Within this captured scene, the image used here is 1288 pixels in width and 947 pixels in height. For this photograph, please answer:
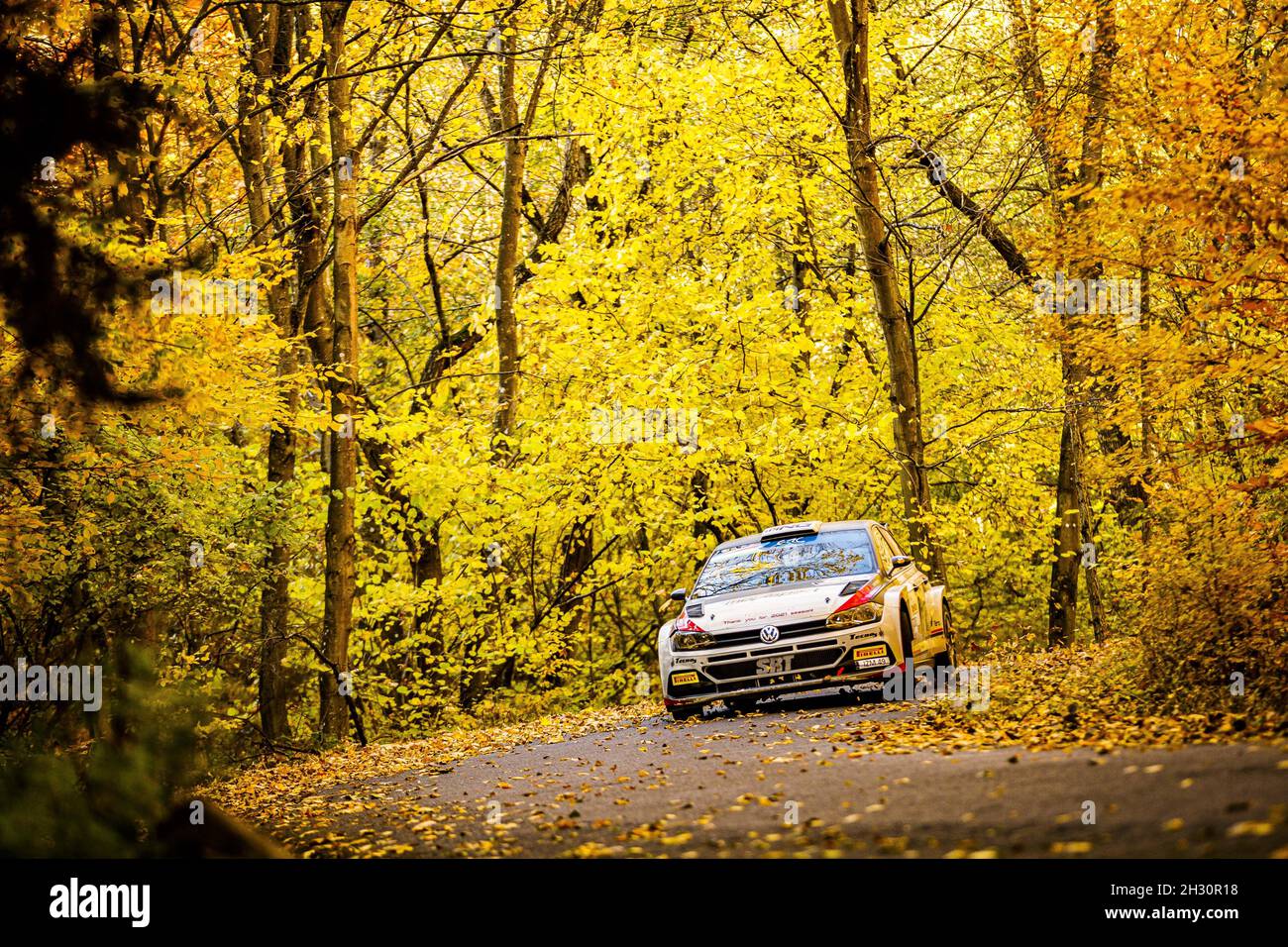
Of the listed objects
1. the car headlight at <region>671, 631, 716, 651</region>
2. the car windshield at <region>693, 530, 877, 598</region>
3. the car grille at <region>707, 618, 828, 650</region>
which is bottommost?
the car headlight at <region>671, 631, 716, 651</region>

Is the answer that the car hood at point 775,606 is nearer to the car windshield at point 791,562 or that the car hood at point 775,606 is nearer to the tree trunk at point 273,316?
the car windshield at point 791,562

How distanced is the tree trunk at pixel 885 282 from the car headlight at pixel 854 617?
7.20 m

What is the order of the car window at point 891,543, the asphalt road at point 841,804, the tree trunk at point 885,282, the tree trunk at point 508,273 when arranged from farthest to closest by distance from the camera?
the tree trunk at point 508,273 → the tree trunk at point 885,282 → the car window at point 891,543 → the asphalt road at point 841,804

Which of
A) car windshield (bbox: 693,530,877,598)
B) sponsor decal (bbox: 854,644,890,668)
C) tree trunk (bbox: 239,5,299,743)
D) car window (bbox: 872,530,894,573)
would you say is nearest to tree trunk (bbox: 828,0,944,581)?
car window (bbox: 872,530,894,573)

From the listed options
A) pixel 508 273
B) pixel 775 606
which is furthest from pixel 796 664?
pixel 508 273

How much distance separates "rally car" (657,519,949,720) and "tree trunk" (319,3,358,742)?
631cm

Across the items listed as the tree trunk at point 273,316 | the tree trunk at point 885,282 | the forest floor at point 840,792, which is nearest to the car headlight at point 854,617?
the forest floor at point 840,792

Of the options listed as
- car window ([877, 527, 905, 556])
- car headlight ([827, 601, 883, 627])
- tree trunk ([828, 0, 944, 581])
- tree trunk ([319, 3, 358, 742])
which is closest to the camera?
car headlight ([827, 601, 883, 627])

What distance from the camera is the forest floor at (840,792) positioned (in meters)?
6.34

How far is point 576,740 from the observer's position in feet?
45.9

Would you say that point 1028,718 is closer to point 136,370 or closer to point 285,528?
point 136,370

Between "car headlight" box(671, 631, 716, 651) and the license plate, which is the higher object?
"car headlight" box(671, 631, 716, 651)

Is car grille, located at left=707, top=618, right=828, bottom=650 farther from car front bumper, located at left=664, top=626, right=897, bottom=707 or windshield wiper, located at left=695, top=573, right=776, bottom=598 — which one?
windshield wiper, located at left=695, top=573, right=776, bottom=598

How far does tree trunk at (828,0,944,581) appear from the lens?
66.5ft
